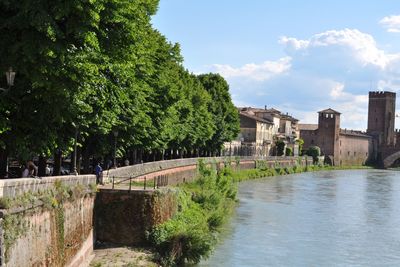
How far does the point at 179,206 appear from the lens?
2747 centimetres

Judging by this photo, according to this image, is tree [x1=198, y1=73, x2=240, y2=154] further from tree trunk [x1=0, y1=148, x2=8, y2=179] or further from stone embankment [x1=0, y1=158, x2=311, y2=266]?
tree trunk [x1=0, y1=148, x2=8, y2=179]

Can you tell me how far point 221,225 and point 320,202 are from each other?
19983mm

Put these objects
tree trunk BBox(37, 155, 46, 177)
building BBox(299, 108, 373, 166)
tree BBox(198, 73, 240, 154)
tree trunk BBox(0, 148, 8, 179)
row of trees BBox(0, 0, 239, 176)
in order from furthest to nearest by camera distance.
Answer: building BBox(299, 108, 373, 166), tree BBox(198, 73, 240, 154), tree trunk BBox(37, 155, 46, 177), tree trunk BBox(0, 148, 8, 179), row of trees BBox(0, 0, 239, 176)

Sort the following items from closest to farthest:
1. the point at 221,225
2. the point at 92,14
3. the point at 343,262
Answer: the point at 92,14 → the point at 343,262 → the point at 221,225

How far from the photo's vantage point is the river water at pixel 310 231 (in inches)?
1081

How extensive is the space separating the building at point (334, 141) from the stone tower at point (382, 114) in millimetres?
7150

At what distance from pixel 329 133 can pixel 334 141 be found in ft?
8.36

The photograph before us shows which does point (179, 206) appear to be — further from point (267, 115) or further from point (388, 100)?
point (388, 100)

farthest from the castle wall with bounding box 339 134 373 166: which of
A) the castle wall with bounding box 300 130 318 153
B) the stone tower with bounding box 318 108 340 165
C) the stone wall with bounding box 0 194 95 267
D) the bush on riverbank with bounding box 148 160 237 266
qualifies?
the stone wall with bounding box 0 194 95 267

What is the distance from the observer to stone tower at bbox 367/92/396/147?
146250mm

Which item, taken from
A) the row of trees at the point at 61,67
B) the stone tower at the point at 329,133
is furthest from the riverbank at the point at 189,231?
the stone tower at the point at 329,133

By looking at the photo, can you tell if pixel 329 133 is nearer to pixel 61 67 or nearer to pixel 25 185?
pixel 61 67

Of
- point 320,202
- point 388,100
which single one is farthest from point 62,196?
point 388,100

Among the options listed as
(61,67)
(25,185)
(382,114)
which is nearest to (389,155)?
(382,114)
